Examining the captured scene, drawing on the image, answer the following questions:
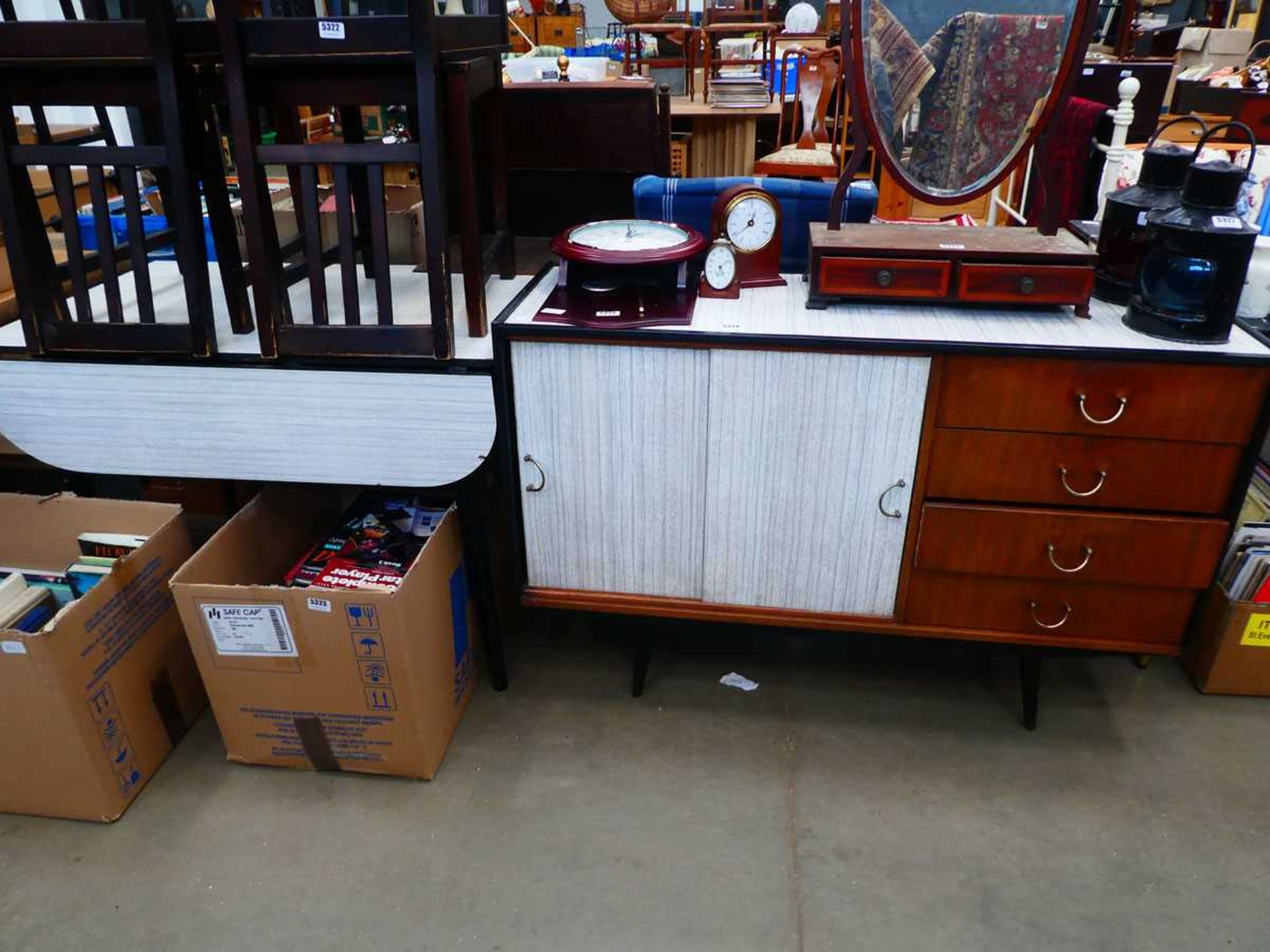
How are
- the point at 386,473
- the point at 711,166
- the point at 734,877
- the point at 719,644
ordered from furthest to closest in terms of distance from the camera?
the point at 711,166 < the point at 719,644 < the point at 386,473 < the point at 734,877

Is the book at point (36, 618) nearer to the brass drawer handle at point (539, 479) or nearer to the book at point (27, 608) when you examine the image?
the book at point (27, 608)

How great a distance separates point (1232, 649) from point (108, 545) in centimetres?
244

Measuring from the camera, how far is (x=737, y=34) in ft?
21.3

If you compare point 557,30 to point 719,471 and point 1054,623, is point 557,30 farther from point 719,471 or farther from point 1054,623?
point 1054,623

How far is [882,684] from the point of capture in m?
2.14

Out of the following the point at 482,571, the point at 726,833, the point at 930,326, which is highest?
the point at 930,326

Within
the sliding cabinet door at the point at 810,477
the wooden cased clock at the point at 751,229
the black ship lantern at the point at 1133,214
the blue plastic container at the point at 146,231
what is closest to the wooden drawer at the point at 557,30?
the blue plastic container at the point at 146,231

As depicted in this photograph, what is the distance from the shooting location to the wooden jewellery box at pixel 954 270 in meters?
1.65

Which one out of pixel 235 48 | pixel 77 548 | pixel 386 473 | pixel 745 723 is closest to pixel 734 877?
pixel 745 723

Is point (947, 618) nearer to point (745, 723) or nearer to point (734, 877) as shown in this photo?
point (745, 723)

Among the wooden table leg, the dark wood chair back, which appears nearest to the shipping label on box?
the dark wood chair back

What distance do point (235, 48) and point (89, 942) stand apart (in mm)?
1552

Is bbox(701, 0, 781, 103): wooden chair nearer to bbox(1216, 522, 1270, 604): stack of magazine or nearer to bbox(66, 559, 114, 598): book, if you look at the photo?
bbox(1216, 522, 1270, 604): stack of magazine

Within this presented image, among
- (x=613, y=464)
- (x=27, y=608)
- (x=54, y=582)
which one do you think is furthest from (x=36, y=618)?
(x=613, y=464)
